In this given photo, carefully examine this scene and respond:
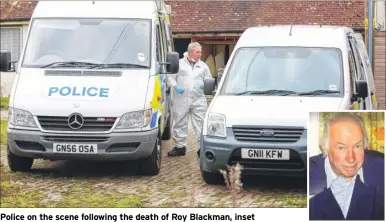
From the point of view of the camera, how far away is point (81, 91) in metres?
9.88

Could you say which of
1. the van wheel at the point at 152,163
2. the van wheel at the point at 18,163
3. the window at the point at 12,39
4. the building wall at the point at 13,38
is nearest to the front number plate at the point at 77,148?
the van wheel at the point at 152,163

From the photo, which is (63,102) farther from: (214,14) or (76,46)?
(214,14)

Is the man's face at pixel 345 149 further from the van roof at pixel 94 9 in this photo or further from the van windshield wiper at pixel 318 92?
the van roof at pixel 94 9

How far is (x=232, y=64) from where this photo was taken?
401 inches

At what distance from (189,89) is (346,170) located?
5776 millimetres

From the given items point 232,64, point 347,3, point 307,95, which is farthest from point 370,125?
point 347,3

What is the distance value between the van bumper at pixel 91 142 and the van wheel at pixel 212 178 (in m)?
0.90

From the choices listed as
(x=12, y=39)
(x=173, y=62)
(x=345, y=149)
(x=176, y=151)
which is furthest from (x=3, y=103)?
(x=345, y=149)

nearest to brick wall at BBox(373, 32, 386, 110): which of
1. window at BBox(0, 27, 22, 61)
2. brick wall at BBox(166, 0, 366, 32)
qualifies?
brick wall at BBox(166, 0, 366, 32)

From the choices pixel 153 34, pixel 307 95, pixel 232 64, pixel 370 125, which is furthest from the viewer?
pixel 153 34

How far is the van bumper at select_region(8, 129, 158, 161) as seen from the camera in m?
9.73

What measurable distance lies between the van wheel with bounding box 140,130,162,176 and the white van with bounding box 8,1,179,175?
1 centimetres

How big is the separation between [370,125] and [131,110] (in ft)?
13.6

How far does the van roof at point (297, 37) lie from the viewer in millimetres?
10047
